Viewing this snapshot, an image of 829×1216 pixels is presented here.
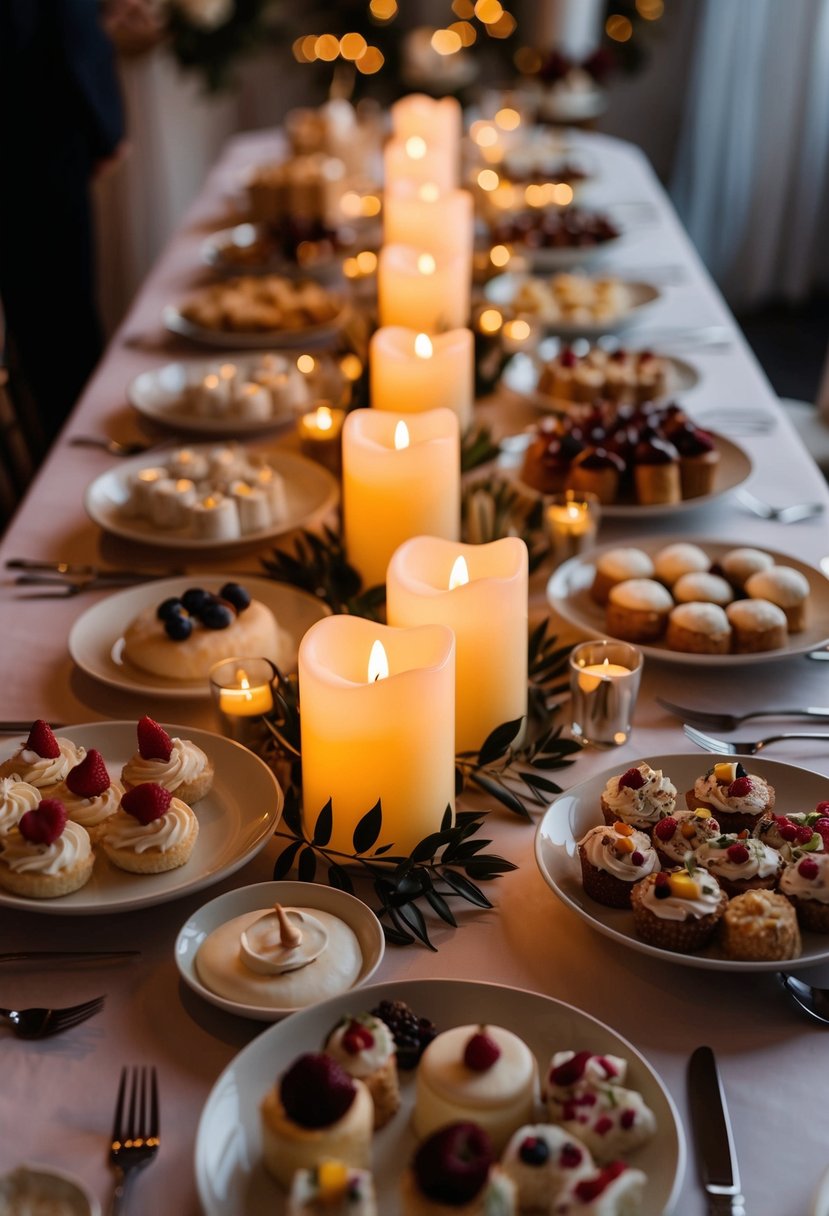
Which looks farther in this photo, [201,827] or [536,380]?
[536,380]

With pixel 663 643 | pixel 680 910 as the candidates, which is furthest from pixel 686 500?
pixel 680 910

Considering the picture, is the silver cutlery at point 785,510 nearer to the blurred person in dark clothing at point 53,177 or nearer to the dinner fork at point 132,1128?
the dinner fork at point 132,1128

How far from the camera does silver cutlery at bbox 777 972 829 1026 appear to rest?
0.92 m

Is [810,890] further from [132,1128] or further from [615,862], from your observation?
[132,1128]

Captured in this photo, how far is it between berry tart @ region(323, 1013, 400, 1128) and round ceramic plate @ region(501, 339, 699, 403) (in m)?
1.33

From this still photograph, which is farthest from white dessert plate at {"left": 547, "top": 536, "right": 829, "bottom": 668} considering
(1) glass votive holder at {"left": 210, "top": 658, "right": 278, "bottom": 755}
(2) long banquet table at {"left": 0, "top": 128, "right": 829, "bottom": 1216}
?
(1) glass votive holder at {"left": 210, "top": 658, "right": 278, "bottom": 755}

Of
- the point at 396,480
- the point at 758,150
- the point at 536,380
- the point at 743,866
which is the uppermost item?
the point at 396,480

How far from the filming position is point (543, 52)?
4.78m

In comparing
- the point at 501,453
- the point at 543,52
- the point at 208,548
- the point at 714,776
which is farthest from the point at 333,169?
the point at 714,776

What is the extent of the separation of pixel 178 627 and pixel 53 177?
2606 millimetres

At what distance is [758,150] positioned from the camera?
5.38 meters

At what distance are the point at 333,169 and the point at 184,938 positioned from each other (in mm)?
2541

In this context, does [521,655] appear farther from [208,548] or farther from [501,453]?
[501,453]

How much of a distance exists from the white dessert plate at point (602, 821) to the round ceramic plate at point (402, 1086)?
0.32 feet
